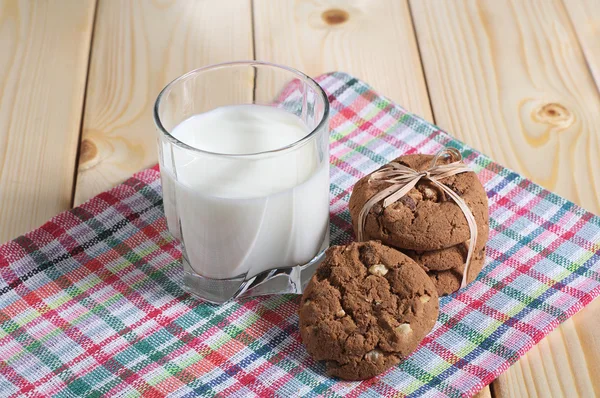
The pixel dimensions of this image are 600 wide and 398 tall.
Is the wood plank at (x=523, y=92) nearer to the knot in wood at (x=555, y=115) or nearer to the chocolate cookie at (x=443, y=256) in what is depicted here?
the knot in wood at (x=555, y=115)

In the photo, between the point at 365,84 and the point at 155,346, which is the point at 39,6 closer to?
the point at 365,84

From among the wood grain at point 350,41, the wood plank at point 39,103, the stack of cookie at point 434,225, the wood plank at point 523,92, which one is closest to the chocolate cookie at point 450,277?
the stack of cookie at point 434,225

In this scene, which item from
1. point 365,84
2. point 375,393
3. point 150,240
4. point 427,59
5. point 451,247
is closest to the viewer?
point 375,393

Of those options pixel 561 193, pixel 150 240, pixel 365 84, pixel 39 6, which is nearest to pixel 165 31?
pixel 39 6

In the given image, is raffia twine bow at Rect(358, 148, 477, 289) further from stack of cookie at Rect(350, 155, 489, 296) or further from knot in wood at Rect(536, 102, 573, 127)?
knot in wood at Rect(536, 102, 573, 127)

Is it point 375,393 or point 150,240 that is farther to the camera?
point 150,240

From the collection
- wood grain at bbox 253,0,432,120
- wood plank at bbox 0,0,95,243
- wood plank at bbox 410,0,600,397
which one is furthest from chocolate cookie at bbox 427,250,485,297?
wood plank at bbox 0,0,95,243
